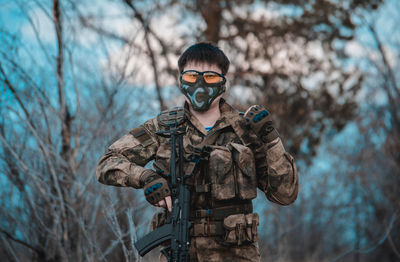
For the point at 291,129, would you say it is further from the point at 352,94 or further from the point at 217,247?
the point at 217,247

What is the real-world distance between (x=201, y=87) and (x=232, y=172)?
0.56 meters

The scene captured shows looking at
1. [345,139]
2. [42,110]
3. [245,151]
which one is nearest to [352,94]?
[345,139]

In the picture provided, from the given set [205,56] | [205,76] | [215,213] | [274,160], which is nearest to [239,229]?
[215,213]

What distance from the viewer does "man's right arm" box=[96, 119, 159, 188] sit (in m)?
2.40

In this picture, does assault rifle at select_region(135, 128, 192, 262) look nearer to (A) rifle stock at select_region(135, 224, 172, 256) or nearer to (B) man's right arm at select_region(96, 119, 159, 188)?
(A) rifle stock at select_region(135, 224, 172, 256)

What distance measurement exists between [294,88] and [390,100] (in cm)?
326

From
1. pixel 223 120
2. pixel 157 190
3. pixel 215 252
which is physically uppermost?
pixel 223 120

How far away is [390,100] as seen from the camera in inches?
367

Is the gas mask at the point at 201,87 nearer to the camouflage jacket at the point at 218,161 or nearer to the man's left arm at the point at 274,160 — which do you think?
the camouflage jacket at the point at 218,161

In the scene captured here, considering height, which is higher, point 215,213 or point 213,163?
point 213,163

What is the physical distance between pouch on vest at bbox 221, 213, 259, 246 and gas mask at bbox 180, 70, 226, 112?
717 millimetres

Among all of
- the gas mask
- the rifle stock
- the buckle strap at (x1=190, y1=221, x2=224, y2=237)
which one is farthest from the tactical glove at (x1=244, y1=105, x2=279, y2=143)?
the rifle stock

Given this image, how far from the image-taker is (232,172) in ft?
7.82

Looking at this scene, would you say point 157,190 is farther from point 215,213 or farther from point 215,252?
point 215,252
